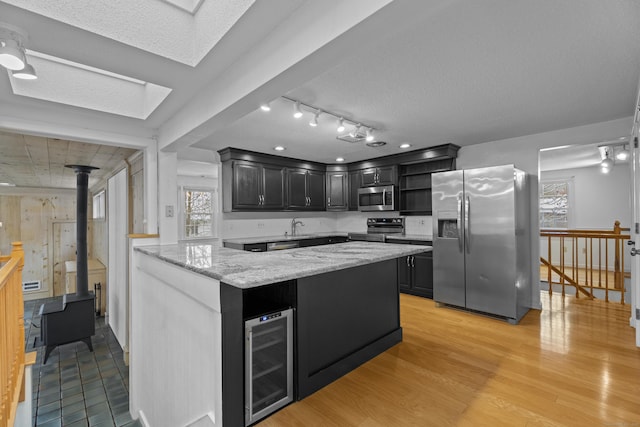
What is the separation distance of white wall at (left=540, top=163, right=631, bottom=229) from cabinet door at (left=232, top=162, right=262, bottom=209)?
24.3ft

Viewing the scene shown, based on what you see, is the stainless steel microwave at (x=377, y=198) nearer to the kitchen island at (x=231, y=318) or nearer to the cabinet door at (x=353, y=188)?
the cabinet door at (x=353, y=188)

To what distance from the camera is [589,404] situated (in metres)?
1.96

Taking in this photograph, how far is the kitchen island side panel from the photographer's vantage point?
205cm

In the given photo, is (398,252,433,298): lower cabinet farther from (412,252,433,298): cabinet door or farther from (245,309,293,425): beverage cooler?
(245,309,293,425): beverage cooler

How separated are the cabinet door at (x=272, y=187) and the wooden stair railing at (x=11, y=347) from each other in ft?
9.99

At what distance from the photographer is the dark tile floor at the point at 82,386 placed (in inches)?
103

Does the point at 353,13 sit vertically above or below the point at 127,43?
below

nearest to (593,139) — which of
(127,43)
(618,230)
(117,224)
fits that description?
(618,230)

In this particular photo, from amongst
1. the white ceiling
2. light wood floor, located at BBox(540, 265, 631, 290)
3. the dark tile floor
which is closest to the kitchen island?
the dark tile floor

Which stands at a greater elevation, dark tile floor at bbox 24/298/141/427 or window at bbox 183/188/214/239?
window at bbox 183/188/214/239

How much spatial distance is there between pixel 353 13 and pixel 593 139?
398 cm

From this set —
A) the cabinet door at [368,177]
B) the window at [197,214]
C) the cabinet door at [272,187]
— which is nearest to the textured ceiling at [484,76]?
the cabinet door at [272,187]

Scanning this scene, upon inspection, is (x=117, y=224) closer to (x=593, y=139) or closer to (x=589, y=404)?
(x=589, y=404)

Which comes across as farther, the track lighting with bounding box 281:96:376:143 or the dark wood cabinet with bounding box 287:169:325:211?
the dark wood cabinet with bounding box 287:169:325:211
